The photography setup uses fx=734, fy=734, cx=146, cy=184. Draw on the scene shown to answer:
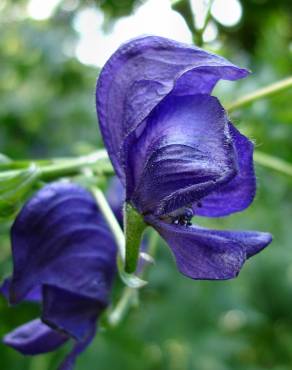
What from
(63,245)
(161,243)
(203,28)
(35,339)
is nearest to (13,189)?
(63,245)

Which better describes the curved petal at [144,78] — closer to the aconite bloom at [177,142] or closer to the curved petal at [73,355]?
the aconite bloom at [177,142]

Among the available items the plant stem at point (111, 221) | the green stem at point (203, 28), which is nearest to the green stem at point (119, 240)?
the plant stem at point (111, 221)

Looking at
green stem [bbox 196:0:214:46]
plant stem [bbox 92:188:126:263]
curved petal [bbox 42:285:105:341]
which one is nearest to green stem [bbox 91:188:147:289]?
plant stem [bbox 92:188:126:263]

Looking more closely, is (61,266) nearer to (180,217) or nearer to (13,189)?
(13,189)

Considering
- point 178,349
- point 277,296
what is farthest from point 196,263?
point 277,296

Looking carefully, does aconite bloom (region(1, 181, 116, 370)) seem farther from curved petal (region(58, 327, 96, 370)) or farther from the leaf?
the leaf

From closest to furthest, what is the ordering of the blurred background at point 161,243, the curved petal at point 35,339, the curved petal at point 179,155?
the curved petal at point 179,155 → the curved petal at point 35,339 → the blurred background at point 161,243

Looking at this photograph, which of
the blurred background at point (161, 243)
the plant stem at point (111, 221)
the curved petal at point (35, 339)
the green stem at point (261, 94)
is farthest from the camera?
the blurred background at point (161, 243)
